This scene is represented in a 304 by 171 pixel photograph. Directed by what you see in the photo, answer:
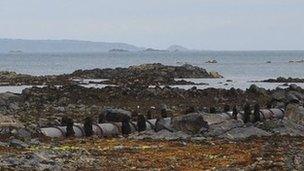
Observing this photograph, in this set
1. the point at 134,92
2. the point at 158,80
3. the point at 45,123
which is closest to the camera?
the point at 45,123

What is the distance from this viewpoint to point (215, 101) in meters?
56.5

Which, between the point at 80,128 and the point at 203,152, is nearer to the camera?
the point at 203,152

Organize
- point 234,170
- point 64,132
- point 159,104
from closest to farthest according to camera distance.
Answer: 1. point 234,170
2. point 64,132
3. point 159,104

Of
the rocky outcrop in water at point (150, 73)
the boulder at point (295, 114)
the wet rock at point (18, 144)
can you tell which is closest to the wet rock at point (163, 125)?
the boulder at point (295, 114)

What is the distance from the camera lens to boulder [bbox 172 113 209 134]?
107 ft

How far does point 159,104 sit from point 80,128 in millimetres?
20607

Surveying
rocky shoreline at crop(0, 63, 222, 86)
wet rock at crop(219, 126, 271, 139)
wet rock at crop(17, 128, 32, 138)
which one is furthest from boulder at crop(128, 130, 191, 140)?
rocky shoreline at crop(0, 63, 222, 86)

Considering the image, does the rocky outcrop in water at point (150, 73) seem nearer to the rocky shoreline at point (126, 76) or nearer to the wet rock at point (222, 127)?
the rocky shoreline at point (126, 76)

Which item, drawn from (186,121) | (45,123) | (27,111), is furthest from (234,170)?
(27,111)

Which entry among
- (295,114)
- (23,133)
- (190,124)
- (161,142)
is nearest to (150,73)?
(295,114)

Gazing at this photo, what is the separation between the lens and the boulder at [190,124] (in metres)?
32.6

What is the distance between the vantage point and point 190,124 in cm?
3284

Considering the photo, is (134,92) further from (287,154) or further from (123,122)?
(287,154)

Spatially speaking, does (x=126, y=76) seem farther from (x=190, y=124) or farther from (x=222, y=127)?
(x=222, y=127)
